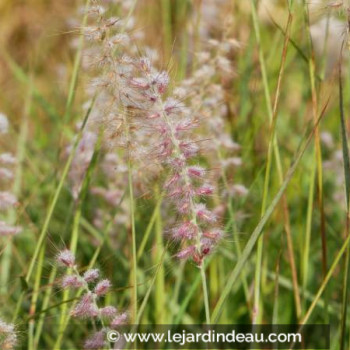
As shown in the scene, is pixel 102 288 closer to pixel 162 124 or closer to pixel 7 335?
pixel 7 335

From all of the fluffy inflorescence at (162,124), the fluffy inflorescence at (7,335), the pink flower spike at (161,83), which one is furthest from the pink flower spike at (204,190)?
the fluffy inflorescence at (7,335)

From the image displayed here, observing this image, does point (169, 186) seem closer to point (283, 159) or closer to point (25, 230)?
point (25, 230)

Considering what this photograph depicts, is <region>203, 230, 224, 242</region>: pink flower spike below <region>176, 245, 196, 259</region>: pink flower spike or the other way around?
the other way around

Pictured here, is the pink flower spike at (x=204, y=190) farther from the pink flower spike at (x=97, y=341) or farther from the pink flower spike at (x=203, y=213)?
the pink flower spike at (x=97, y=341)

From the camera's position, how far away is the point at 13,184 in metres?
1.95

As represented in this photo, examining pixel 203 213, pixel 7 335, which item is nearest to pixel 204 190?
pixel 203 213

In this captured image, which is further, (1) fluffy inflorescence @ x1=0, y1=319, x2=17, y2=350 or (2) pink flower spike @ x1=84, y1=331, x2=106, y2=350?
(2) pink flower spike @ x1=84, y1=331, x2=106, y2=350

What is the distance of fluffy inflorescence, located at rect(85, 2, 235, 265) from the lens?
96 cm

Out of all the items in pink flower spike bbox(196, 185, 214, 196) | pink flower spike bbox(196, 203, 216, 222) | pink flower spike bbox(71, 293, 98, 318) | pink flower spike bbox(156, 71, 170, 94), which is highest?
pink flower spike bbox(156, 71, 170, 94)

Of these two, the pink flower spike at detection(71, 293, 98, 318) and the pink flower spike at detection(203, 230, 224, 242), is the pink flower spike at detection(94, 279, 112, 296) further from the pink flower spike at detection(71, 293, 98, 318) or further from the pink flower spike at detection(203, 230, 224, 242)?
the pink flower spike at detection(203, 230, 224, 242)

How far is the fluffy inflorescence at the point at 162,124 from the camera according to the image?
965 millimetres

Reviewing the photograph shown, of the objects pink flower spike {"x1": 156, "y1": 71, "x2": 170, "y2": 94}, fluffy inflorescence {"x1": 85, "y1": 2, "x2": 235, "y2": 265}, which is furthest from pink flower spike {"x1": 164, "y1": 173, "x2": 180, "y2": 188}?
pink flower spike {"x1": 156, "y1": 71, "x2": 170, "y2": 94}

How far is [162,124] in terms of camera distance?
3.19ft

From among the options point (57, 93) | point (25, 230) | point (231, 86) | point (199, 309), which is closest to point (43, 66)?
point (57, 93)
